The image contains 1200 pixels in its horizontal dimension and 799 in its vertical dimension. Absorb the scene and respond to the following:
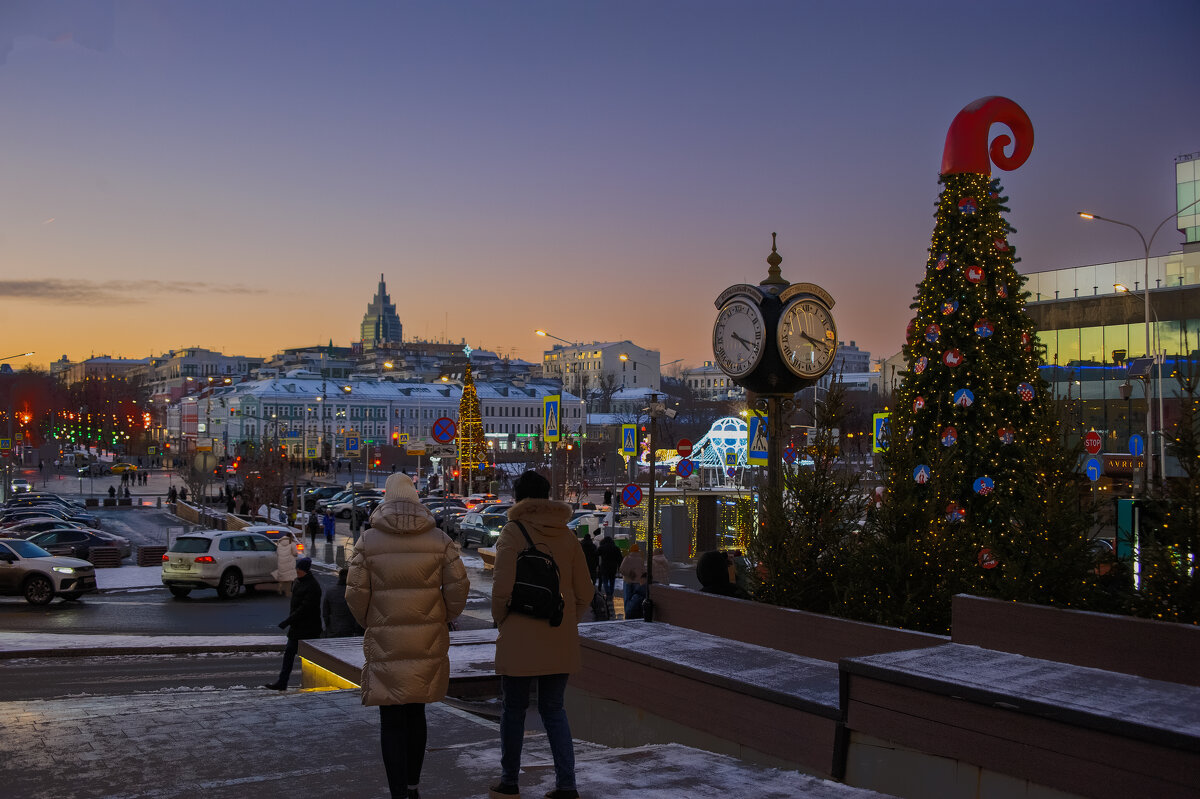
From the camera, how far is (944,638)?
8.27 m

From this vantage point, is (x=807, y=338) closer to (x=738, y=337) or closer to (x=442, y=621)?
(x=738, y=337)

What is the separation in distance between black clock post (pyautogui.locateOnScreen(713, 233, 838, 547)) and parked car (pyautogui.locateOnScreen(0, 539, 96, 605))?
16.6 m

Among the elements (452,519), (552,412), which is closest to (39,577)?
(452,519)

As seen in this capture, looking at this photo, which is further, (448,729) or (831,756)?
(448,729)

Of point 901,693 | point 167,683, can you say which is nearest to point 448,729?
point 901,693

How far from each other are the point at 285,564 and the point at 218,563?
1444 mm

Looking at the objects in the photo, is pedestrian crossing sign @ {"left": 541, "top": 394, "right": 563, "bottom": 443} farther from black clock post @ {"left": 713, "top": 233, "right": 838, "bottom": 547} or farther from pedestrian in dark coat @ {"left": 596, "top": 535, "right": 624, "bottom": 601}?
black clock post @ {"left": 713, "top": 233, "right": 838, "bottom": 547}

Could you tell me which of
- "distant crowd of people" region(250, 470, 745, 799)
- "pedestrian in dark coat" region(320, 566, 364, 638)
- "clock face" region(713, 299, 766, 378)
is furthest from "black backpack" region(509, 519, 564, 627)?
"pedestrian in dark coat" region(320, 566, 364, 638)

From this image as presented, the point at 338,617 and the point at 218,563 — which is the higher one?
the point at 338,617

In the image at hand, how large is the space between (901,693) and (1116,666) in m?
1.41

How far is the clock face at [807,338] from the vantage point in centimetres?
1307

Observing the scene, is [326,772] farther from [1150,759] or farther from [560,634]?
[1150,759]

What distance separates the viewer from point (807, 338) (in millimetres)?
13281

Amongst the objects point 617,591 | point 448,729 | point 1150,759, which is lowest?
point 617,591
